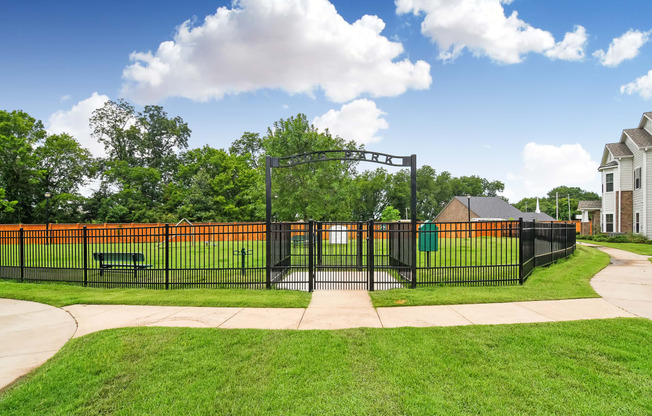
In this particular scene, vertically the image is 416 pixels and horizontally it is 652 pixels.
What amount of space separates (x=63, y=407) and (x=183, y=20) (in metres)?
14.6

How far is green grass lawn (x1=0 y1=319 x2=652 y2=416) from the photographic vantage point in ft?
9.97

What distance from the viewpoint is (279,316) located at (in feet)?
19.1

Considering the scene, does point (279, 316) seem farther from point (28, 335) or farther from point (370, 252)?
point (28, 335)

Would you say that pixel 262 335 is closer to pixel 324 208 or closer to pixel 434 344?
pixel 434 344

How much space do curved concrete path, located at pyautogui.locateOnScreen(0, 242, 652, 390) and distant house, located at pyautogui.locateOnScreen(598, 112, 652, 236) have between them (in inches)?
886

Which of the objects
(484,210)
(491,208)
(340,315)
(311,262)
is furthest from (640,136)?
(340,315)

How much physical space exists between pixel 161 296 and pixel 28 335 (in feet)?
8.16

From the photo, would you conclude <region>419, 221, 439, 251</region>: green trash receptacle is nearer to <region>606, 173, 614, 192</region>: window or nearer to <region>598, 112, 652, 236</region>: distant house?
<region>598, 112, 652, 236</region>: distant house

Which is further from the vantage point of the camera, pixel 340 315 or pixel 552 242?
pixel 552 242

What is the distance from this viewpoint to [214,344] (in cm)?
443

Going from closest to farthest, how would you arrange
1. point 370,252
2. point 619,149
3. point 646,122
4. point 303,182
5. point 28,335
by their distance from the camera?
point 28,335 < point 370,252 < point 646,122 < point 619,149 < point 303,182

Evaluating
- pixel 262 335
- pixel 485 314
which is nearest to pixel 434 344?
pixel 485 314

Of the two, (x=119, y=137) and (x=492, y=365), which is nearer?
(x=492, y=365)

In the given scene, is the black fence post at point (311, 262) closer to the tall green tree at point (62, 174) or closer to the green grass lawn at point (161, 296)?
the green grass lawn at point (161, 296)
